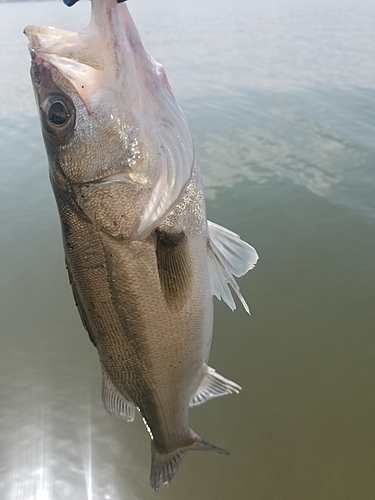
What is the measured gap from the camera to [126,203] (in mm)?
1457

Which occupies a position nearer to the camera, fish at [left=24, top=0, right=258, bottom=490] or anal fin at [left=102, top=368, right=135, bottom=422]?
fish at [left=24, top=0, right=258, bottom=490]

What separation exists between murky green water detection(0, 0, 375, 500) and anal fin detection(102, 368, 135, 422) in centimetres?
173

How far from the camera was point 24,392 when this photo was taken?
3.85 metres

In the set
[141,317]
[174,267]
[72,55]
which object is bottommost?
[141,317]

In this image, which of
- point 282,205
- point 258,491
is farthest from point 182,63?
point 258,491

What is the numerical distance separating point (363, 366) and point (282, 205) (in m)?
2.71

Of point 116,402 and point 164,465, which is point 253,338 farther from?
point 116,402

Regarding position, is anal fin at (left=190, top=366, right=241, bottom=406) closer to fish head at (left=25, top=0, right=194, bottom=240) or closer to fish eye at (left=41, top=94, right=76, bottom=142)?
fish head at (left=25, top=0, right=194, bottom=240)

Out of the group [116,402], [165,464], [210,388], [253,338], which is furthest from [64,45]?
[253,338]

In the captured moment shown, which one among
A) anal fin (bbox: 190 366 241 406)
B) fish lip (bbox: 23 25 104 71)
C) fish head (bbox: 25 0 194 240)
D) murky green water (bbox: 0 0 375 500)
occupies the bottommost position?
murky green water (bbox: 0 0 375 500)

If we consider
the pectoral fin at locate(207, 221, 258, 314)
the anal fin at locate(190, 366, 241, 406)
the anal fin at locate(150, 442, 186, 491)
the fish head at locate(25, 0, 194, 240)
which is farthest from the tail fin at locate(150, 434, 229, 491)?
the fish head at locate(25, 0, 194, 240)

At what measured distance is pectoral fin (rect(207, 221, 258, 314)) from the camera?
181 cm

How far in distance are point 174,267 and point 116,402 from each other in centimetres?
70

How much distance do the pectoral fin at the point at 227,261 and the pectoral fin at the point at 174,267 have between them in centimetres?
22
